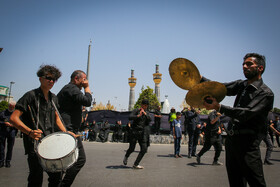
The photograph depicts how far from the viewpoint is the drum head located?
276cm

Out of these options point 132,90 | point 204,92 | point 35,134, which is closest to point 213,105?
point 204,92

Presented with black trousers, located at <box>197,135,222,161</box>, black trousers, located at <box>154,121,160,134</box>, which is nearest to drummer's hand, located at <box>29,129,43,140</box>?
black trousers, located at <box>197,135,222,161</box>

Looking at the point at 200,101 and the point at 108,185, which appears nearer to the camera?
the point at 200,101

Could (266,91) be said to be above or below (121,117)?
above

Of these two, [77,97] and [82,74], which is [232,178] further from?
[82,74]

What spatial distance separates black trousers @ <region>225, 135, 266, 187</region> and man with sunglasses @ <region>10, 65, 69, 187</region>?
2.27 meters

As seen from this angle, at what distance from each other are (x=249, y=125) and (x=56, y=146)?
93.0 inches

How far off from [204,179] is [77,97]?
381 centimetres

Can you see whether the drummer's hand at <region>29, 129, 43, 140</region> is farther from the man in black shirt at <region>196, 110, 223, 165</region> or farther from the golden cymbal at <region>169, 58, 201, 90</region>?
the man in black shirt at <region>196, 110, 223, 165</region>

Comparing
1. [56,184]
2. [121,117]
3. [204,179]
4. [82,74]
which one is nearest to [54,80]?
[82,74]

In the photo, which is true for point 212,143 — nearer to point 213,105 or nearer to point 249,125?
point 249,125

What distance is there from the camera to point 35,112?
3.00 m

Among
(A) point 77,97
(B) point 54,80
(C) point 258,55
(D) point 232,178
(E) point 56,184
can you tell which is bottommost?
(E) point 56,184

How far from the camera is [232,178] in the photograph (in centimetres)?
274
